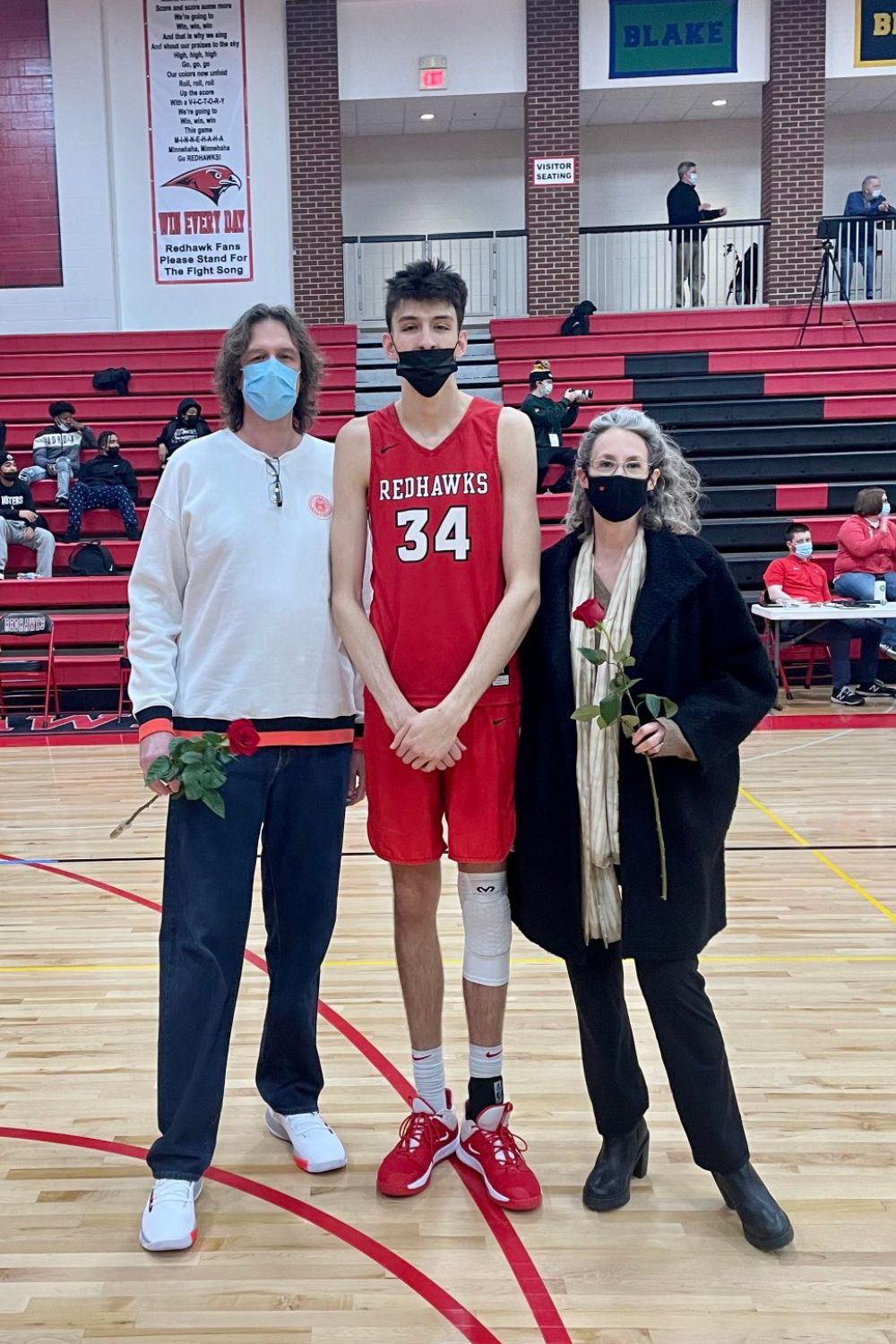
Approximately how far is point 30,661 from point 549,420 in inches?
177

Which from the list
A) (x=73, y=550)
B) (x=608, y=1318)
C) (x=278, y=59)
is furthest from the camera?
(x=278, y=59)

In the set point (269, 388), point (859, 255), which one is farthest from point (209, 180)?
point (269, 388)

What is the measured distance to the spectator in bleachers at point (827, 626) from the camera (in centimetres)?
776

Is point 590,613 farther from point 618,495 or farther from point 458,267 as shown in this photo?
point 458,267

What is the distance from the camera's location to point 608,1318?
5.91 feet

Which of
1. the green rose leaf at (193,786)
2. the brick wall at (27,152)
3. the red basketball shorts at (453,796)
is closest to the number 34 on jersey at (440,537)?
the red basketball shorts at (453,796)

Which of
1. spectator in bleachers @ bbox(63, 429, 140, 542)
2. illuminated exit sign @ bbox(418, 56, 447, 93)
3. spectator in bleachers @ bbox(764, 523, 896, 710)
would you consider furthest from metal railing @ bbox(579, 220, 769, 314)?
spectator in bleachers @ bbox(63, 429, 140, 542)

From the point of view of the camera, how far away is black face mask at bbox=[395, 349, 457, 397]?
2.03 metres

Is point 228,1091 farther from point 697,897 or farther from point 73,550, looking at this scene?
point 73,550

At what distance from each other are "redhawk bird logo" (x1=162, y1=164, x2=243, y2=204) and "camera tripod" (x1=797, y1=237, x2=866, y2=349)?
607 centimetres

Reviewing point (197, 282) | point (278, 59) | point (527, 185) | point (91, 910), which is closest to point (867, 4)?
point (527, 185)

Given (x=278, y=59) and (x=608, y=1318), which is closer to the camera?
(x=608, y=1318)

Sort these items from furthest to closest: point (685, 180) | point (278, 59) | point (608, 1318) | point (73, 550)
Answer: point (685, 180), point (278, 59), point (73, 550), point (608, 1318)

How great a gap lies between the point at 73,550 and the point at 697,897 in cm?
823
